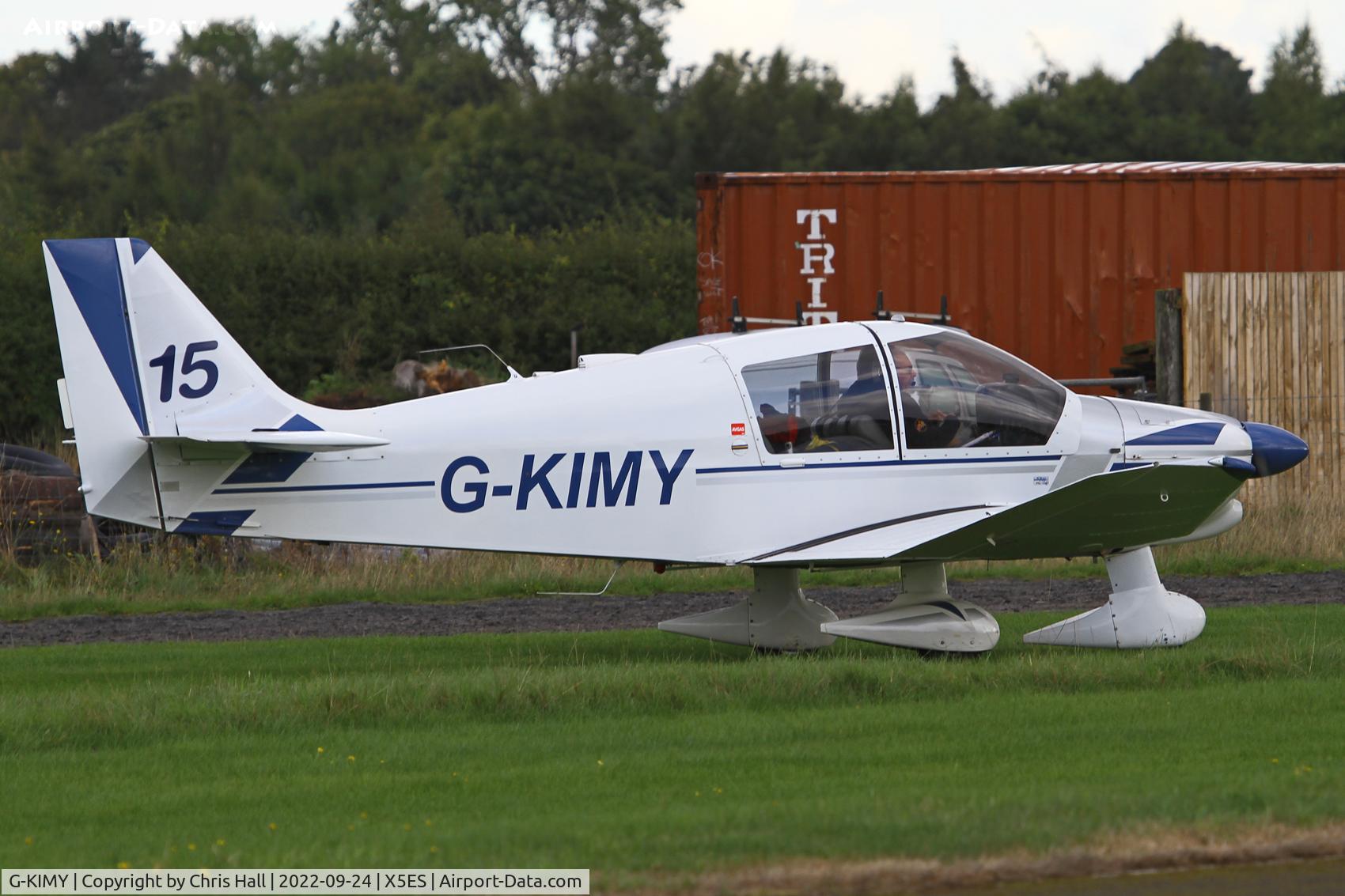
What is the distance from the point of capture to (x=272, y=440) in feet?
32.0

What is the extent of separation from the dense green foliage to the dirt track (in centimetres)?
1445

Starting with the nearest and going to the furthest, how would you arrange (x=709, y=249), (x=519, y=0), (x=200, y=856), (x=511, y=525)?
(x=200, y=856), (x=511, y=525), (x=709, y=249), (x=519, y=0)

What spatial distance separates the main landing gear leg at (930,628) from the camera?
10.2 m

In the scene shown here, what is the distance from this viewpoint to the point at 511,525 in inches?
396

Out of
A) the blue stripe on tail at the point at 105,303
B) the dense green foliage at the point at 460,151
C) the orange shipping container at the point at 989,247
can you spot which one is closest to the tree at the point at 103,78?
the dense green foliage at the point at 460,151

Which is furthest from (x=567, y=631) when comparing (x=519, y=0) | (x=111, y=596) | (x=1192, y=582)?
(x=519, y=0)

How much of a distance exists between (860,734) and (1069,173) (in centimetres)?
1417

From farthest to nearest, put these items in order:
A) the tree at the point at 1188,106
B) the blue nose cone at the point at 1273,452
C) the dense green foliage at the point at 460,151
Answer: the tree at the point at 1188,106, the dense green foliage at the point at 460,151, the blue nose cone at the point at 1273,452

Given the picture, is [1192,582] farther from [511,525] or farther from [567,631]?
[511,525]

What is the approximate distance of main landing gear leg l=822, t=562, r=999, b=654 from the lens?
33.3 ft

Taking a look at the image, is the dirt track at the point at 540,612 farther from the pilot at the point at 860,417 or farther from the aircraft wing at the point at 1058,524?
the pilot at the point at 860,417

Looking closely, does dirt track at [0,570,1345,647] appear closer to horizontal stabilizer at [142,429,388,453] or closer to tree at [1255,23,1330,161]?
horizontal stabilizer at [142,429,388,453]
